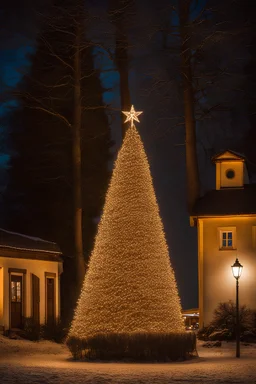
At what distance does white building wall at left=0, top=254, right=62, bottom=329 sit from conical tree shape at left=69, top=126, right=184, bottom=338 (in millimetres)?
7690

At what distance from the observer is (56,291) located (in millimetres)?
31734

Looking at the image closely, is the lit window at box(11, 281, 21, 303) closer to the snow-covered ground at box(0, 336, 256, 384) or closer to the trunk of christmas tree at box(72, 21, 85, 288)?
the trunk of christmas tree at box(72, 21, 85, 288)

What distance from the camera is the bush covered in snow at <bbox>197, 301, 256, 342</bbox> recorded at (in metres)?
28.8

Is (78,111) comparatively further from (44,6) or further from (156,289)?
(156,289)

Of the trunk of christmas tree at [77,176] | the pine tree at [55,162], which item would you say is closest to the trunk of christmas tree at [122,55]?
the trunk of christmas tree at [77,176]

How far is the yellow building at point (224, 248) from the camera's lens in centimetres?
3172

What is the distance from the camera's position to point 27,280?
29750mm

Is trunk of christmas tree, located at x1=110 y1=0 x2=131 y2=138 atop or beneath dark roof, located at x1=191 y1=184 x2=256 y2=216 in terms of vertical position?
atop

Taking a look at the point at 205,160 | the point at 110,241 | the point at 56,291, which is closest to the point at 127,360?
the point at 110,241

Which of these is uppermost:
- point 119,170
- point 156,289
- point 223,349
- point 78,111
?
point 78,111

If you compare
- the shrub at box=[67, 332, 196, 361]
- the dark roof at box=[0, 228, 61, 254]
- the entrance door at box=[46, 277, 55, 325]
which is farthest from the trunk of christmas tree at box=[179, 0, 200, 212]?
the shrub at box=[67, 332, 196, 361]

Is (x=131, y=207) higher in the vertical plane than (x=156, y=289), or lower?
higher

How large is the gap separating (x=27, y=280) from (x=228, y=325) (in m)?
7.86

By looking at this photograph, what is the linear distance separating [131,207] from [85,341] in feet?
12.5
